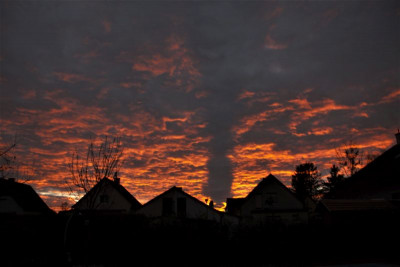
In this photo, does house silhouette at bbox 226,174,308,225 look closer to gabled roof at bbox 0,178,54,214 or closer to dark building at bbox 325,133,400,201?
dark building at bbox 325,133,400,201

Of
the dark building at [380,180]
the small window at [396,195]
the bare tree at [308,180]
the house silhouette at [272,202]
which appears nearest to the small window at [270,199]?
the house silhouette at [272,202]

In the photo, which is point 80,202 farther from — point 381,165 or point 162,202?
point 381,165

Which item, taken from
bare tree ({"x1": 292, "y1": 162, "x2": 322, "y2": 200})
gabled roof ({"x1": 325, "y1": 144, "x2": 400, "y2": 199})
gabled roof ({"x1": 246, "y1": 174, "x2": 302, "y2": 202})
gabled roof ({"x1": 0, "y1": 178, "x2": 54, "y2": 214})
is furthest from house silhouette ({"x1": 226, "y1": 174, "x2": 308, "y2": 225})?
bare tree ({"x1": 292, "y1": 162, "x2": 322, "y2": 200})

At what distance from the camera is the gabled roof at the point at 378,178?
21833mm

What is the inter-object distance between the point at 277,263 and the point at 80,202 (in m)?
14.6

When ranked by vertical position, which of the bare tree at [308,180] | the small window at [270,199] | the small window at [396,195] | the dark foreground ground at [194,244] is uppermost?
the bare tree at [308,180]

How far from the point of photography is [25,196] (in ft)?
119

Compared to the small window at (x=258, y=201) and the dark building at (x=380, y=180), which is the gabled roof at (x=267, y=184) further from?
the dark building at (x=380, y=180)

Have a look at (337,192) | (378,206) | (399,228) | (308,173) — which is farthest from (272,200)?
(308,173)

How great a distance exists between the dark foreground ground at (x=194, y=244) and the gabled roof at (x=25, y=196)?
58.0ft

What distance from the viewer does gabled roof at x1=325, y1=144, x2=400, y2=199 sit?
860 inches

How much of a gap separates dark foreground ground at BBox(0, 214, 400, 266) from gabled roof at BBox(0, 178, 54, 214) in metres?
17.7

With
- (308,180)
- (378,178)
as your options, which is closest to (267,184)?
(378,178)

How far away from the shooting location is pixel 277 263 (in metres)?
12.9
